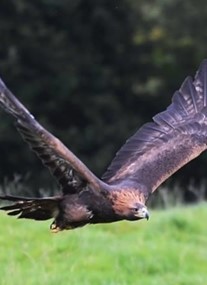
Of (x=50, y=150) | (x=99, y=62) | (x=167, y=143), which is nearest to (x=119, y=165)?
(x=167, y=143)

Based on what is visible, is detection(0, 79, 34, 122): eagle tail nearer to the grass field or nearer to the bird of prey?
the bird of prey

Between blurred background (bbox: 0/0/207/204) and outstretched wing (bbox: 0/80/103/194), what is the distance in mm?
19857

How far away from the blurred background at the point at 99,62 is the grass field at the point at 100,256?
1657 centimetres

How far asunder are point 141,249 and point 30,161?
55.4 feet

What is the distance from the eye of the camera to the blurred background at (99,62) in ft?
96.5

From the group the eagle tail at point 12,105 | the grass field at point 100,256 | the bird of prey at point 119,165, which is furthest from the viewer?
the grass field at point 100,256

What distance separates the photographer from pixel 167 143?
9352mm

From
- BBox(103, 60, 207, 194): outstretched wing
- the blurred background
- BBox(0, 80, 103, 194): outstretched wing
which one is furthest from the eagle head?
the blurred background

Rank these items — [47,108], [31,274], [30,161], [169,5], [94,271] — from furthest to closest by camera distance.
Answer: [169,5], [47,108], [30,161], [94,271], [31,274]

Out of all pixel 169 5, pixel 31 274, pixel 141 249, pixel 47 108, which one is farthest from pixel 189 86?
pixel 169 5

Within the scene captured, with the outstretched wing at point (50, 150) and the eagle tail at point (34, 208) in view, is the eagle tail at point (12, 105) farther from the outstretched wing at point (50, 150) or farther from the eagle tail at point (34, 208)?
the eagle tail at point (34, 208)

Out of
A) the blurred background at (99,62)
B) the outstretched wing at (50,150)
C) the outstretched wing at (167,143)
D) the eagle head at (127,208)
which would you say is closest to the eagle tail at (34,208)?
the outstretched wing at (50,150)

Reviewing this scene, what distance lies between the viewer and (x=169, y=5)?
32.1 metres

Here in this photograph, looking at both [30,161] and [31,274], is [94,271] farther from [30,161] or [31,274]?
[30,161]
